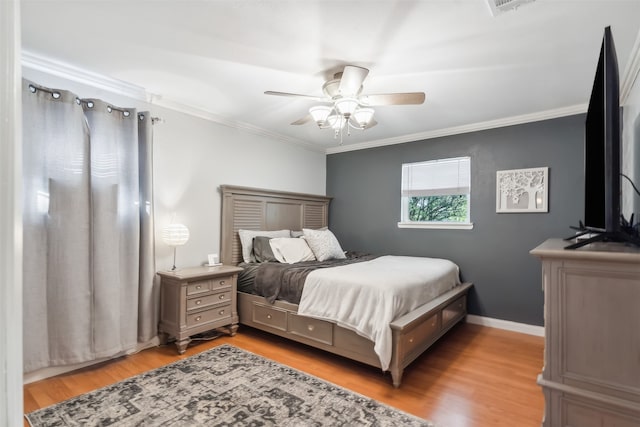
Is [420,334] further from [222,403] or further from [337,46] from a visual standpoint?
[337,46]

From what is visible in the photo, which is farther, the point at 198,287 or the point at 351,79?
the point at 198,287

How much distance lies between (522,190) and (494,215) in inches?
15.6

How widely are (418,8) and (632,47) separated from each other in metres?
1.67

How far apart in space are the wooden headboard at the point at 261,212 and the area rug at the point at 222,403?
1.55 meters

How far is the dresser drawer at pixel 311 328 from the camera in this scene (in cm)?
279

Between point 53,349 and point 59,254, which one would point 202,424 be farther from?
point 59,254

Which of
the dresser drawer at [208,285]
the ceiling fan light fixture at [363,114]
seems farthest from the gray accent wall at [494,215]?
the dresser drawer at [208,285]

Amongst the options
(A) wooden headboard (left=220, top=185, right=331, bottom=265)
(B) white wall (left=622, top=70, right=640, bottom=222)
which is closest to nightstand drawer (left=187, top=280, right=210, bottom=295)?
(A) wooden headboard (left=220, top=185, right=331, bottom=265)

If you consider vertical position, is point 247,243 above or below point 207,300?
above

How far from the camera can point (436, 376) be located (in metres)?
2.55

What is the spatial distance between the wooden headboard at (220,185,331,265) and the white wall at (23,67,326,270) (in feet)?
0.41

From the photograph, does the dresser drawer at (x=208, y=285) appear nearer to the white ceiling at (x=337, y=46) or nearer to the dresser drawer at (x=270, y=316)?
the dresser drawer at (x=270, y=316)

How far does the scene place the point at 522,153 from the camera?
3.65m

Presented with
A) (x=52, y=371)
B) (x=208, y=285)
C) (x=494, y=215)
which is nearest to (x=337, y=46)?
(x=208, y=285)
